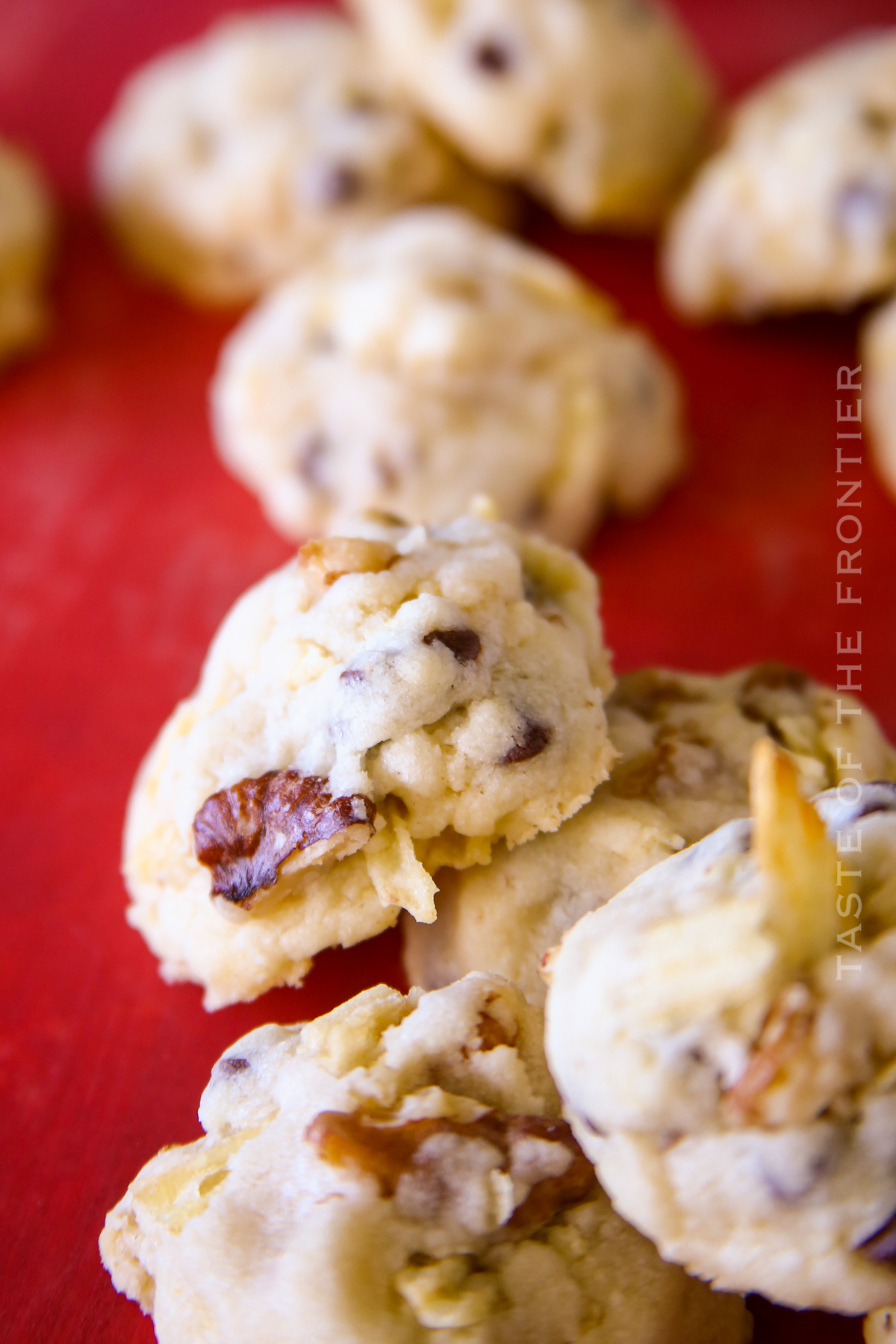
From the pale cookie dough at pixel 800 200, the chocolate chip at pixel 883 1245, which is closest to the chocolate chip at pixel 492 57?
the pale cookie dough at pixel 800 200

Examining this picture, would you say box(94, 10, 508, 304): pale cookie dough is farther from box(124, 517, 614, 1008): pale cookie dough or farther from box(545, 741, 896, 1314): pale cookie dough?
box(545, 741, 896, 1314): pale cookie dough

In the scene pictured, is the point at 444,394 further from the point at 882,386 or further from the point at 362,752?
the point at 362,752

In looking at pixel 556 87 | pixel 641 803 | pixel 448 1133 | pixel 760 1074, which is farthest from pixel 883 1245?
pixel 556 87

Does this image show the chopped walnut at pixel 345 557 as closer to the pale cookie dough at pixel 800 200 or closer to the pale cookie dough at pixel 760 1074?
the pale cookie dough at pixel 760 1074

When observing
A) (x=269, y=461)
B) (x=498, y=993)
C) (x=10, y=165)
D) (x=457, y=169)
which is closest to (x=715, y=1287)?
(x=498, y=993)

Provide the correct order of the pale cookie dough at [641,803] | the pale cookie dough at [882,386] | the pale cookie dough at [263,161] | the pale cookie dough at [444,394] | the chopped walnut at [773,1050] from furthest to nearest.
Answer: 1. the pale cookie dough at [263,161]
2. the pale cookie dough at [882,386]
3. the pale cookie dough at [444,394]
4. the pale cookie dough at [641,803]
5. the chopped walnut at [773,1050]

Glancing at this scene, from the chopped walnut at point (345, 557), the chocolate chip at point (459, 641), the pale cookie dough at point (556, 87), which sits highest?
the pale cookie dough at point (556, 87)
